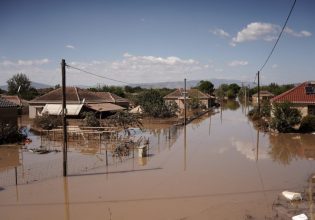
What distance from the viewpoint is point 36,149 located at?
2153 cm

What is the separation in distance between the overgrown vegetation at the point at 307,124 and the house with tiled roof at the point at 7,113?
23535mm

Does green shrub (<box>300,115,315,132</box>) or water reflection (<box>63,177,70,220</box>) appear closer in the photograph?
water reflection (<box>63,177,70,220</box>)

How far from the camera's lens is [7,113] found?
26.3 m

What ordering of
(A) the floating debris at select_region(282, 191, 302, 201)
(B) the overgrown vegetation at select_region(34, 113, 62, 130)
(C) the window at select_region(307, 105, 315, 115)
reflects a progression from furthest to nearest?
1. (C) the window at select_region(307, 105, 315, 115)
2. (B) the overgrown vegetation at select_region(34, 113, 62, 130)
3. (A) the floating debris at select_region(282, 191, 302, 201)

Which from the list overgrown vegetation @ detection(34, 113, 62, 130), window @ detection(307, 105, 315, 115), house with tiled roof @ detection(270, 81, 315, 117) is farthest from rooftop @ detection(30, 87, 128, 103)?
window @ detection(307, 105, 315, 115)

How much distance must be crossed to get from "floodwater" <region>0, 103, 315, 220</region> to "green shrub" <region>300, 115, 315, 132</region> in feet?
22.7

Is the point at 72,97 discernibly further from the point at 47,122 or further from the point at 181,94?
the point at 181,94

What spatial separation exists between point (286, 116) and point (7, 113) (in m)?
22.6

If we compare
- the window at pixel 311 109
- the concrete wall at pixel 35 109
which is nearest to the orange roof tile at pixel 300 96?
the window at pixel 311 109

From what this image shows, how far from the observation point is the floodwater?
1131 centimetres

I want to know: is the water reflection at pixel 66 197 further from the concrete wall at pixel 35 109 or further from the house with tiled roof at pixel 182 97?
the house with tiled roof at pixel 182 97

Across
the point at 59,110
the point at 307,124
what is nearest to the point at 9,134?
the point at 59,110

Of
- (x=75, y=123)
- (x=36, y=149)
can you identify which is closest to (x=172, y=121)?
(x=75, y=123)

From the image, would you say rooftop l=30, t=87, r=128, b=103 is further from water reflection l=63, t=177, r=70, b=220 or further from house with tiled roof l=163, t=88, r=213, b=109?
water reflection l=63, t=177, r=70, b=220
